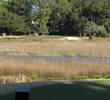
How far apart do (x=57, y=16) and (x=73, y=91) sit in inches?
3625

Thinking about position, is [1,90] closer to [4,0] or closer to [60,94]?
[60,94]

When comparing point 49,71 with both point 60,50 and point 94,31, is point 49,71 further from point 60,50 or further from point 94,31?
point 94,31

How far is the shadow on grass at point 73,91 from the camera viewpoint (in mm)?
8328

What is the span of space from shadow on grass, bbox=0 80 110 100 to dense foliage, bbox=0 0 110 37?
7901 centimetres

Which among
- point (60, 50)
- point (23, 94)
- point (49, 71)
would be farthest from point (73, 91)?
point (60, 50)

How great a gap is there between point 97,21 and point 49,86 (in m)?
93.3

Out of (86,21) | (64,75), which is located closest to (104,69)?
(64,75)

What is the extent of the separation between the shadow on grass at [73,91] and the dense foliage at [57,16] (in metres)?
79.0

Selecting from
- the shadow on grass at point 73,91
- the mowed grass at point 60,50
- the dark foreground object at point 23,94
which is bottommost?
the mowed grass at point 60,50

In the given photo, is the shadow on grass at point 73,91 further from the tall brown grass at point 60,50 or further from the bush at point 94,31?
the bush at point 94,31

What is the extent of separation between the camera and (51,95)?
28.1 ft

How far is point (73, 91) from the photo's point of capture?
9.20 meters

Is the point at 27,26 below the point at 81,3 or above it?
below

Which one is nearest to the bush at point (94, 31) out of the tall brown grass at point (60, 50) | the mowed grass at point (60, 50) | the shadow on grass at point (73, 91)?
the mowed grass at point (60, 50)
